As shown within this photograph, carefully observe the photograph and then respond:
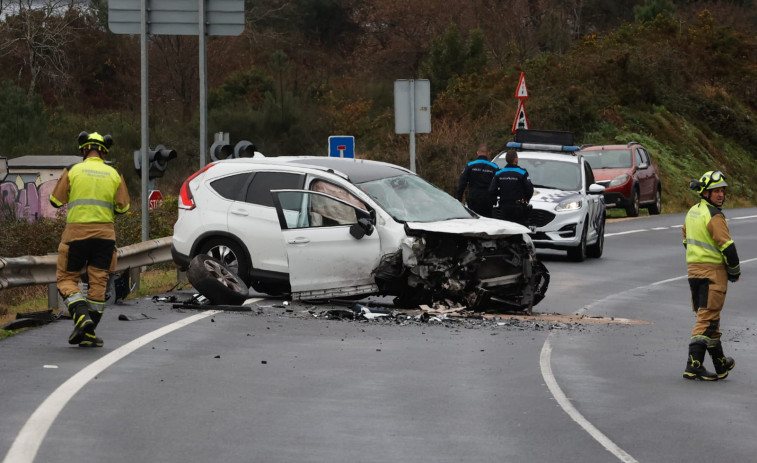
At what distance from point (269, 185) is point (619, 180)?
1828 centimetres

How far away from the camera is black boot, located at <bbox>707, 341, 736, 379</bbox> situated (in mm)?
11070

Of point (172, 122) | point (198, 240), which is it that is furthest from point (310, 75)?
point (198, 240)

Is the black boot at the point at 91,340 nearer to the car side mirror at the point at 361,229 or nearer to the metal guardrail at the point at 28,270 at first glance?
the metal guardrail at the point at 28,270

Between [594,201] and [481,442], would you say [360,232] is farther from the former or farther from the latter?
[594,201]

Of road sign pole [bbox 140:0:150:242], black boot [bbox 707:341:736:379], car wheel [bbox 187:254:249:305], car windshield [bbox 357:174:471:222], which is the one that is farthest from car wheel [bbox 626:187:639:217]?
black boot [bbox 707:341:736:379]

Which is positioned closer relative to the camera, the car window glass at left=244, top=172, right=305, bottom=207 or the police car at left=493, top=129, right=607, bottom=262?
the car window glass at left=244, top=172, right=305, bottom=207

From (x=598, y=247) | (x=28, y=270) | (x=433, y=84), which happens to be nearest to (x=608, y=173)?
(x=598, y=247)

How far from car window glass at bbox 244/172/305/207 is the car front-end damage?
1572 millimetres

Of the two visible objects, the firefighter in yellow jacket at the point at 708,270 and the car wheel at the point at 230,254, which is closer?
the firefighter in yellow jacket at the point at 708,270

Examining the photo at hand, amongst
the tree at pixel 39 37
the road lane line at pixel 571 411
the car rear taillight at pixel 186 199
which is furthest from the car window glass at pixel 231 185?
the tree at pixel 39 37

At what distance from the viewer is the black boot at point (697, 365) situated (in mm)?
10984

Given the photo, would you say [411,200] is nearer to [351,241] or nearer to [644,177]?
[351,241]

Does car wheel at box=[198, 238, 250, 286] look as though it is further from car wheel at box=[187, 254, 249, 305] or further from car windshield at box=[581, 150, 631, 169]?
car windshield at box=[581, 150, 631, 169]

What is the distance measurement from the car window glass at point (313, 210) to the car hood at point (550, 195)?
7.67 m
